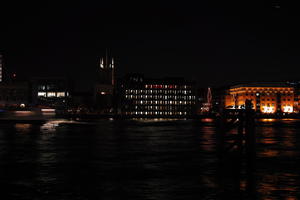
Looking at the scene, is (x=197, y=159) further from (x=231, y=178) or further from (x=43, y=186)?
→ (x=43, y=186)

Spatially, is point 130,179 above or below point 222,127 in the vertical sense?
below

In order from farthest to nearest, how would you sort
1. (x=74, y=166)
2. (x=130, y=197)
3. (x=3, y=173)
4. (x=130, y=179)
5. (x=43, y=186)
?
(x=74, y=166) → (x=3, y=173) → (x=130, y=179) → (x=43, y=186) → (x=130, y=197)

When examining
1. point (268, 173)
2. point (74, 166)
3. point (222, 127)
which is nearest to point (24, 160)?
point (74, 166)

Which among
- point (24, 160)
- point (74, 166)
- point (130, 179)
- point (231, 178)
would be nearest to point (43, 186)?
point (130, 179)

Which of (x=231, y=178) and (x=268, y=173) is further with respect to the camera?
(x=268, y=173)

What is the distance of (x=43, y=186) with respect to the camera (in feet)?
54.7

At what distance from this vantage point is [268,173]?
67.4 ft

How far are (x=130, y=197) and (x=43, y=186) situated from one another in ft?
12.5

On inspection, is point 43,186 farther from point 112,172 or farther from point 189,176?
point 189,176

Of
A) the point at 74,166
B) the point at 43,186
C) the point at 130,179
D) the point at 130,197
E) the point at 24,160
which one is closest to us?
the point at 130,197

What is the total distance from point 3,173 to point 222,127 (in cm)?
1241

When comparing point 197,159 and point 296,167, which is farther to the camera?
point 197,159

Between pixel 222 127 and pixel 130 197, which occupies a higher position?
pixel 222 127

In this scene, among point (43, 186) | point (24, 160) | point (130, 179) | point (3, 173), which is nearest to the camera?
point (43, 186)
